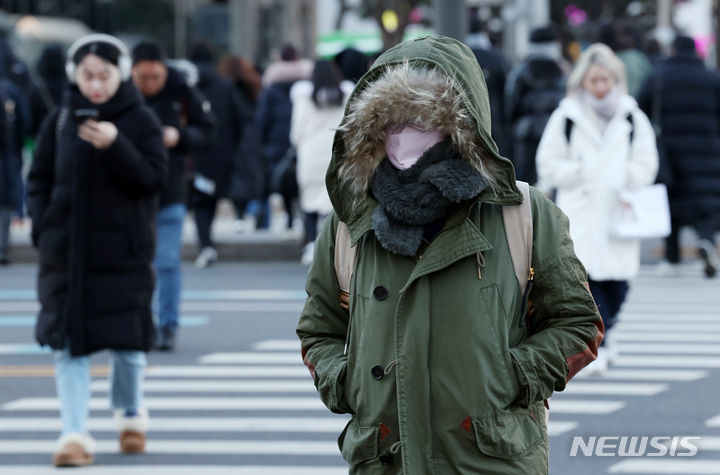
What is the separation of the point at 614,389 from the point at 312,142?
569 cm

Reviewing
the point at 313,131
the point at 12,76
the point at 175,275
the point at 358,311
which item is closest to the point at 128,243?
the point at 175,275

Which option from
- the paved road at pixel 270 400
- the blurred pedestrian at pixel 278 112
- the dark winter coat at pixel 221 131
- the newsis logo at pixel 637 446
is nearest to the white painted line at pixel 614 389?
the paved road at pixel 270 400

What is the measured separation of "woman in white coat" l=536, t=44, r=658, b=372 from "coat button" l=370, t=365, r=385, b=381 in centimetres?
515

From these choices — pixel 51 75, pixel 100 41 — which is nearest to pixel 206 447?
pixel 100 41

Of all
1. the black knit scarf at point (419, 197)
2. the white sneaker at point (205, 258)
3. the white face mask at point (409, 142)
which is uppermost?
the white face mask at point (409, 142)

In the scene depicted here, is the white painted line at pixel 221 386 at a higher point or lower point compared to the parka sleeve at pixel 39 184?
lower

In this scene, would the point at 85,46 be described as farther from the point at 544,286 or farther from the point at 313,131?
the point at 313,131

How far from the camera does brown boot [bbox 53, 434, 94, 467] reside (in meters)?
6.44

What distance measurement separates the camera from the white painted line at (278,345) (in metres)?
9.80

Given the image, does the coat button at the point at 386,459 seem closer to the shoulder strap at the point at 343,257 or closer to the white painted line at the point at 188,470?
the shoulder strap at the point at 343,257

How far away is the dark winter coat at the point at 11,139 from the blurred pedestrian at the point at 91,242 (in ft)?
25.7

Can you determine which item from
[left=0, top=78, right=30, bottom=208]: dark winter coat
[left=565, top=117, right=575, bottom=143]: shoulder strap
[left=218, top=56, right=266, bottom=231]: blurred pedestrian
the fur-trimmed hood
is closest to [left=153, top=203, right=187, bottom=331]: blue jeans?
[left=565, top=117, right=575, bottom=143]: shoulder strap

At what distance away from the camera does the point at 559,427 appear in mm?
7141

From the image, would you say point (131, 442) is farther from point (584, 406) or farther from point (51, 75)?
point (51, 75)
